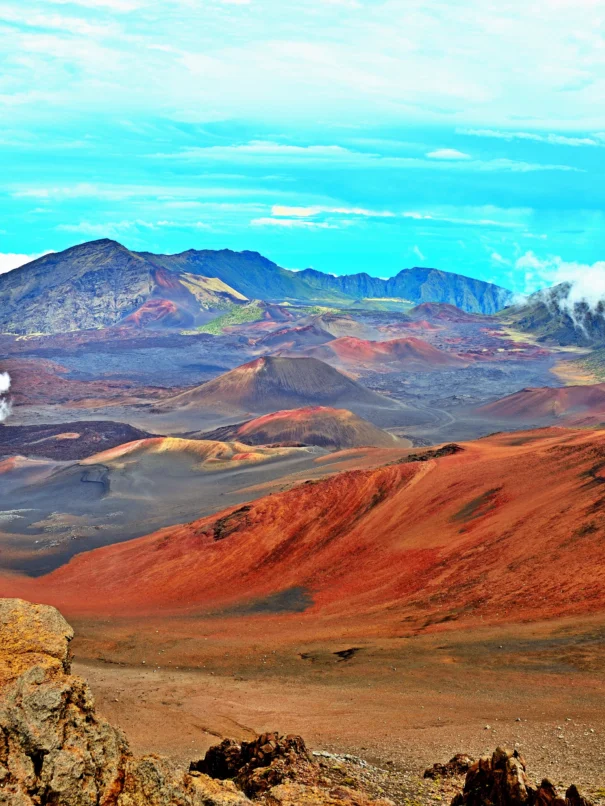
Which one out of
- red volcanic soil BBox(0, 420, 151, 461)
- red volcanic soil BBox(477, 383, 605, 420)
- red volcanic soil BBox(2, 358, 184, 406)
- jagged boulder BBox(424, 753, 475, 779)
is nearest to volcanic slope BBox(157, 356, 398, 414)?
red volcanic soil BBox(2, 358, 184, 406)

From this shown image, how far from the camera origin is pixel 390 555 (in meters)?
43.1

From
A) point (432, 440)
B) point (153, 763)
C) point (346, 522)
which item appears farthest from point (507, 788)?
point (432, 440)

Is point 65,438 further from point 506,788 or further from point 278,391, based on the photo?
point 506,788

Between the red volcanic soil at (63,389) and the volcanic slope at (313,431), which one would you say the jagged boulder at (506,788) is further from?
the red volcanic soil at (63,389)

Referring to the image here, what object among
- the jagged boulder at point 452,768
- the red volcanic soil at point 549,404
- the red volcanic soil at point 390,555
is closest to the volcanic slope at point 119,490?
the red volcanic soil at point 390,555

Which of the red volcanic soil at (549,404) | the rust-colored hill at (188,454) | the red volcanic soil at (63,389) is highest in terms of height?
the red volcanic soil at (63,389)

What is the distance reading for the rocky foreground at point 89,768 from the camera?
10672 mm

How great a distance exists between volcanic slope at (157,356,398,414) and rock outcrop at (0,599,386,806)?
424ft

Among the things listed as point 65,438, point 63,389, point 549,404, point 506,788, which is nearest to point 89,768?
point 506,788

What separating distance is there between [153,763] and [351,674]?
16.9 meters

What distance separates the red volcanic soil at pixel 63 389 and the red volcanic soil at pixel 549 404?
66.7 m

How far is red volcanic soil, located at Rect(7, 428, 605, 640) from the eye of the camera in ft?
112

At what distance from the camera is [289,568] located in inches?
1797

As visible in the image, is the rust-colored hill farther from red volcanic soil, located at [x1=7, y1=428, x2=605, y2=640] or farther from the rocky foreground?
the rocky foreground
